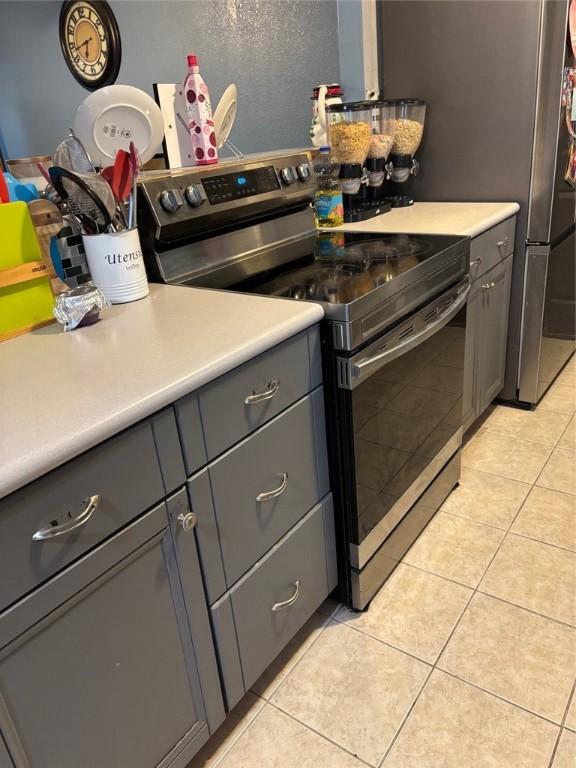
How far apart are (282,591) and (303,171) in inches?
48.4

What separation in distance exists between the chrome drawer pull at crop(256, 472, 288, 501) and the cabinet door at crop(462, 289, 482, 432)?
1.06 metres

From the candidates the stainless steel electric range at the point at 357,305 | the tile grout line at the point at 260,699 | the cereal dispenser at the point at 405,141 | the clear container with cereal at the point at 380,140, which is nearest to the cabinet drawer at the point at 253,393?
the stainless steel electric range at the point at 357,305

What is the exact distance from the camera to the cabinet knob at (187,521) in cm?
101

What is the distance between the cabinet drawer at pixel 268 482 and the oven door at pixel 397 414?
0.08m

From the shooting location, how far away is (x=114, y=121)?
1.54 m

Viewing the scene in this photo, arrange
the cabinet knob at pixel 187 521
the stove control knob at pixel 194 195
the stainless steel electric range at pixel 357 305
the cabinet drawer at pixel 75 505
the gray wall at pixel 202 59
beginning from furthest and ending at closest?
the gray wall at pixel 202 59 < the stove control knob at pixel 194 195 < the stainless steel electric range at pixel 357 305 < the cabinet knob at pixel 187 521 < the cabinet drawer at pixel 75 505

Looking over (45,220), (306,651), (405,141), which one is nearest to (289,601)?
(306,651)

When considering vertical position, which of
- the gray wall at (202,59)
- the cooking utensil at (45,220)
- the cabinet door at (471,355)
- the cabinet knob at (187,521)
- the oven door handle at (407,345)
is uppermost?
the gray wall at (202,59)

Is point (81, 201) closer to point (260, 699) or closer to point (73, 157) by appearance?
point (73, 157)

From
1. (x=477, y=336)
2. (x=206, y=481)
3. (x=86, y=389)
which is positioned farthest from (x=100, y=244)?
(x=477, y=336)

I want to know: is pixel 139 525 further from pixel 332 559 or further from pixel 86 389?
pixel 332 559

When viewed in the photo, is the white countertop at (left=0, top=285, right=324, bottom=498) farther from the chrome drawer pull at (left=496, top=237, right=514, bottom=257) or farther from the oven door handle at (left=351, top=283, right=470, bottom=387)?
the chrome drawer pull at (left=496, top=237, right=514, bottom=257)

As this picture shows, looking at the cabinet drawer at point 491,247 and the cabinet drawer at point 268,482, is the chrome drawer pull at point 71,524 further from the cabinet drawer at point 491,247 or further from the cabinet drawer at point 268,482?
the cabinet drawer at point 491,247

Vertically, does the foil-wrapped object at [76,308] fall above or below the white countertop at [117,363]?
above
